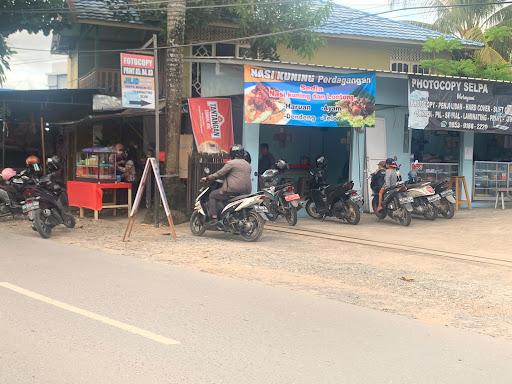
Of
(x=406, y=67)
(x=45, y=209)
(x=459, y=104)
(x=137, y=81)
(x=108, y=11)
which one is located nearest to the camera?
(x=45, y=209)

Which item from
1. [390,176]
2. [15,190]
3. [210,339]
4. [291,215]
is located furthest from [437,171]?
[210,339]

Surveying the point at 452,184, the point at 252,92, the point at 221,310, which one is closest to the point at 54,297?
A: the point at 221,310

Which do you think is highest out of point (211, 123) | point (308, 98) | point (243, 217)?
point (308, 98)

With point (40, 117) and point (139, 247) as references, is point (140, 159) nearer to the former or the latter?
point (40, 117)

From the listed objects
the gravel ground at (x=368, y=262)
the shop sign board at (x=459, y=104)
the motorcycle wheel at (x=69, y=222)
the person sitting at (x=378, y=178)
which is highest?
the shop sign board at (x=459, y=104)

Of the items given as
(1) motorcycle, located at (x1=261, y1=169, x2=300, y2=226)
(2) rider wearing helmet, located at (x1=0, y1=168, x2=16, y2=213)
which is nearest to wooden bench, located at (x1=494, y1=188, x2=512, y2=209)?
(1) motorcycle, located at (x1=261, y1=169, x2=300, y2=226)

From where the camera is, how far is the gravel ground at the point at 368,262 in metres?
6.89

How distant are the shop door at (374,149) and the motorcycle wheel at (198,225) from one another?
225 inches

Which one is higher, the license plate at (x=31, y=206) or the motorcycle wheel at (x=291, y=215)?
the license plate at (x=31, y=206)

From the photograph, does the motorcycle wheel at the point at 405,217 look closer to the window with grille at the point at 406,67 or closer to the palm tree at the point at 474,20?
the window with grille at the point at 406,67

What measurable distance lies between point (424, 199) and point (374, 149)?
87.3 inches

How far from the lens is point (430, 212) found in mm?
14250

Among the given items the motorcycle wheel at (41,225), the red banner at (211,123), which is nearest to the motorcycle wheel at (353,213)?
the red banner at (211,123)

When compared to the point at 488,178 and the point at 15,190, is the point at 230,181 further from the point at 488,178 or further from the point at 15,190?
the point at 488,178
